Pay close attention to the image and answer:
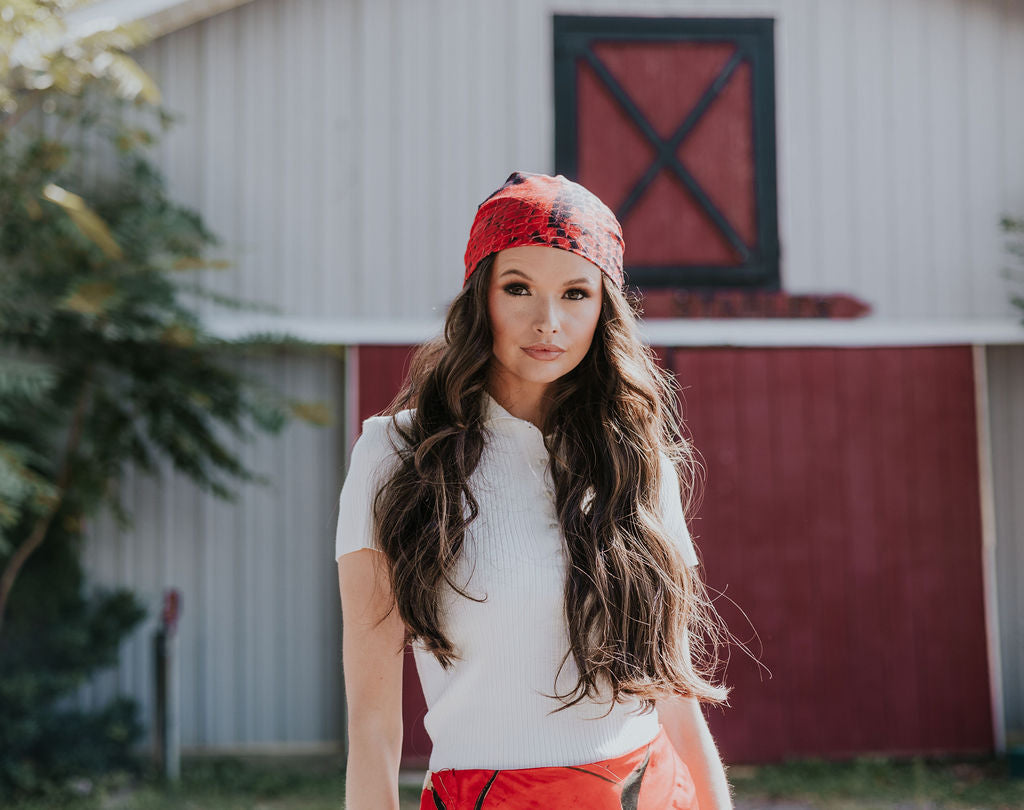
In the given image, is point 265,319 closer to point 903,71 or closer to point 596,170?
point 596,170

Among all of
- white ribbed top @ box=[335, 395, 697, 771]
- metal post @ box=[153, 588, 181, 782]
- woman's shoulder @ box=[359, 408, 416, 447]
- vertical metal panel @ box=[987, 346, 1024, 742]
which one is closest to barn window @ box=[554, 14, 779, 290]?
vertical metal panel @ box=[987, 346, 1024, 742]

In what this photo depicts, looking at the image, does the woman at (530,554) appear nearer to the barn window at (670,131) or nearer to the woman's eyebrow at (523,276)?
the woman's eyebrow at (523,276)

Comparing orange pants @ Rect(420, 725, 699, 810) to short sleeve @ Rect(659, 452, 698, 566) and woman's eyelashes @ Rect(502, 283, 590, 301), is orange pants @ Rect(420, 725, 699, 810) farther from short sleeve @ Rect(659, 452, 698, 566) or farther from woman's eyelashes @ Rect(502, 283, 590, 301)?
woman's eyelashes @ Rect(502, 283, 590, 301)

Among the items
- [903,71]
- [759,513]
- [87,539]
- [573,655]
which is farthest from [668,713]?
[903,71]

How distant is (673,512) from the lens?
1986 millimetres

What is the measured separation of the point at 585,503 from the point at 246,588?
15.2ft

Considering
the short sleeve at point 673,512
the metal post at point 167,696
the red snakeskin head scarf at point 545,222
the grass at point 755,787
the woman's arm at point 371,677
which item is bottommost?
the grass at point 755,787

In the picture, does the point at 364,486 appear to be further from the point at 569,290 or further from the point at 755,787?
the point at 755,787

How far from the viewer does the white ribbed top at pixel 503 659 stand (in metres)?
1.69

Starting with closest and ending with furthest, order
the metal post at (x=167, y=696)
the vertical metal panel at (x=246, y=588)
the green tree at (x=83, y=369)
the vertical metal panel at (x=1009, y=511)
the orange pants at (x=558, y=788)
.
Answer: the orange pants at (x=558, y=788) < the green tree at (x=83, y=369) < the metal post at (x=167, y=696) < the vertical metal panel at (x=246, y=588) < the vertical metal panel at (x=1009, y=511)

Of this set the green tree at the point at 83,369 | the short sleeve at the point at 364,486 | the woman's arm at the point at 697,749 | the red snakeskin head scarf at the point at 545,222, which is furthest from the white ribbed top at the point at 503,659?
the green tree at the point at 83,369

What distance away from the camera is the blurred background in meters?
6.09

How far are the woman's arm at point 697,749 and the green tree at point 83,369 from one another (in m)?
3.83

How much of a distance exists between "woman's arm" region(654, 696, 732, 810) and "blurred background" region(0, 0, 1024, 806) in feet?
13.9
